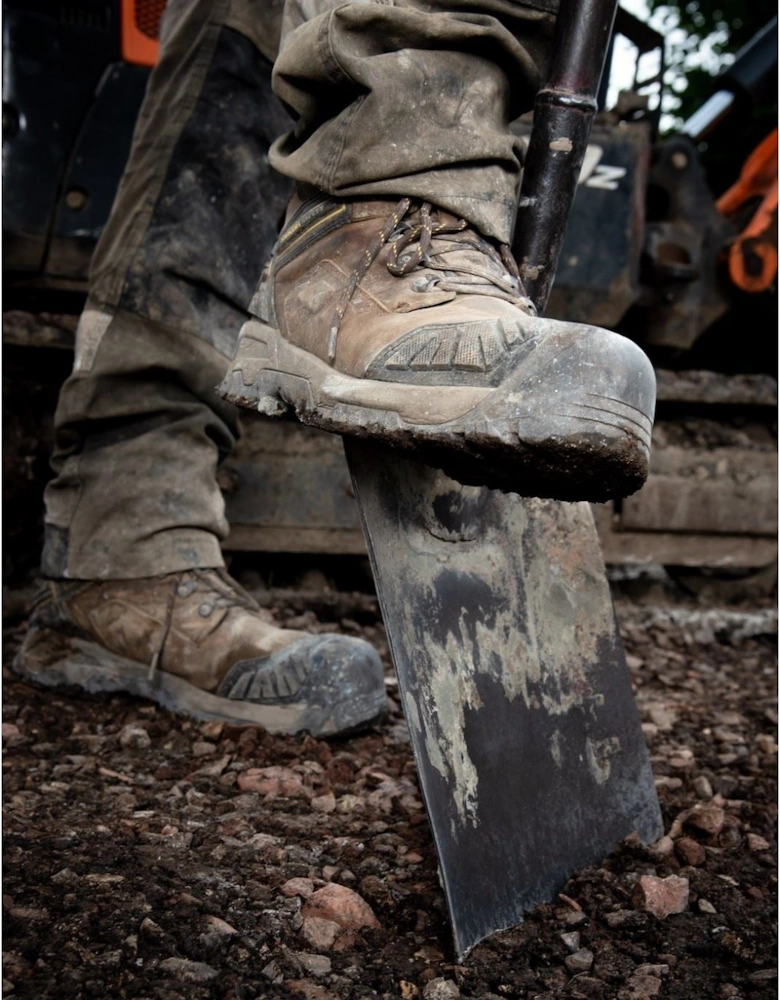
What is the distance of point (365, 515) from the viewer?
137 cm

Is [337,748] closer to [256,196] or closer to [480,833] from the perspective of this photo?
[480,833]

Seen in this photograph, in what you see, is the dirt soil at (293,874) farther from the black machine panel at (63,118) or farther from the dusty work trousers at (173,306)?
the black machine panel at (63,118)

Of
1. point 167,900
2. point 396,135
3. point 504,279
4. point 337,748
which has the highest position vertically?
point 396,135

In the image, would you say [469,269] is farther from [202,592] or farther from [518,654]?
[202,592]

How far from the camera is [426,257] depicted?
1.36 m

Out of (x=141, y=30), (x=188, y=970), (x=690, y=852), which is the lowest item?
(x=690, y=852)

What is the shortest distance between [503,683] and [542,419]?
418 mm

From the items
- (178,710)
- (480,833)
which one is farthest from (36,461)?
(480,833)

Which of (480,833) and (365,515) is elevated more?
(365,515)

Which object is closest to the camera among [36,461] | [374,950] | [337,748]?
[374,950]

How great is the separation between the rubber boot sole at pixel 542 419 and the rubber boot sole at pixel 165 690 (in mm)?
641

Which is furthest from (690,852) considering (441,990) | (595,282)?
(595,282)

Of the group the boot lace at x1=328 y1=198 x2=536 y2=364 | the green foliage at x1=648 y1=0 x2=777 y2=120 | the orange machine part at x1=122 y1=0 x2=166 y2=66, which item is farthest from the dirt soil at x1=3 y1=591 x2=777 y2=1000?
the green foliage at x1=648 y1=0 x2=777 y2=120

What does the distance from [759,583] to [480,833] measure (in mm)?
2273
